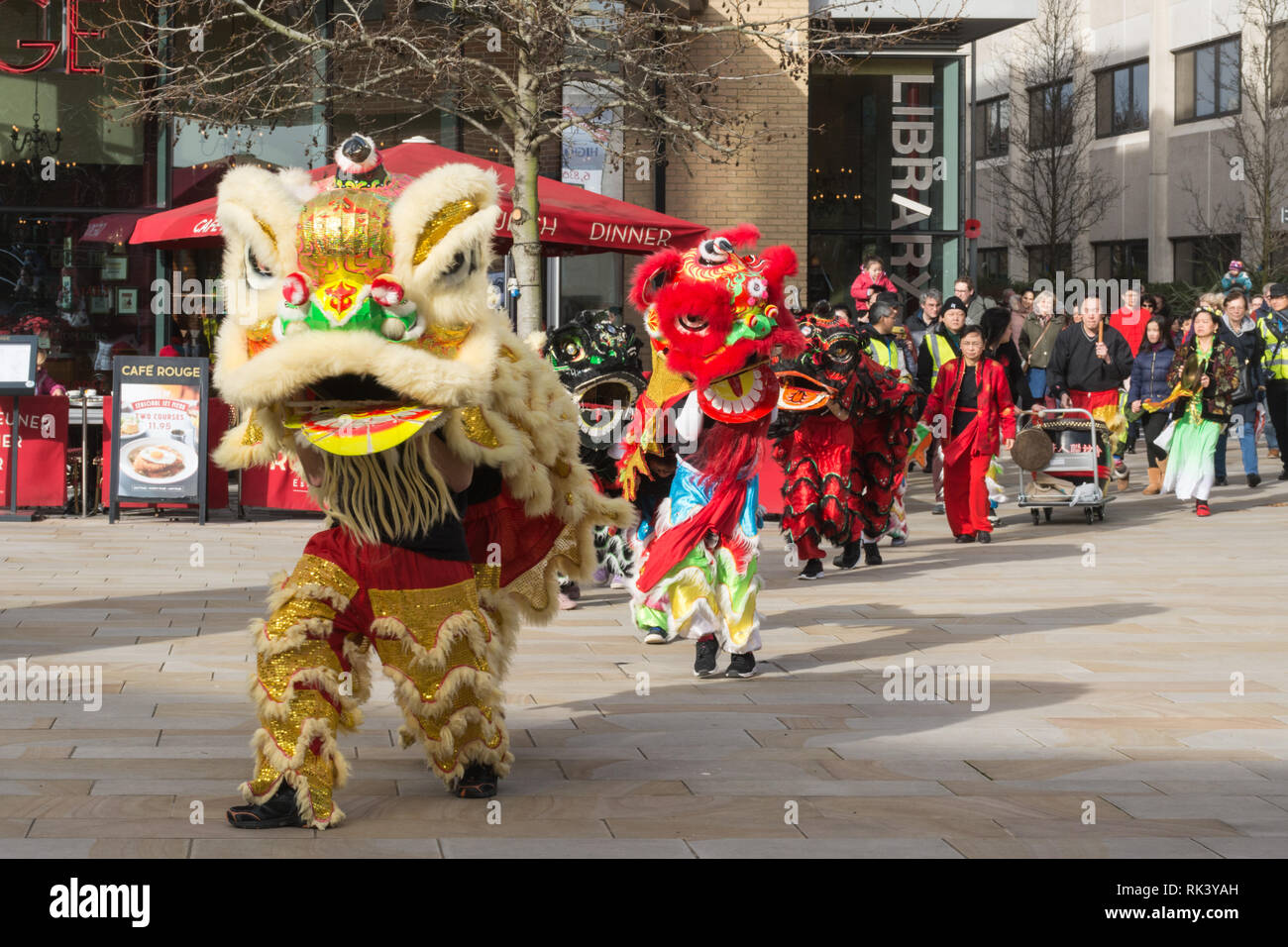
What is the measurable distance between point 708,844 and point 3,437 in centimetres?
1069

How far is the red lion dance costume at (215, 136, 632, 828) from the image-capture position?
5055 mm

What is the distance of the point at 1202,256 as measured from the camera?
124 feet

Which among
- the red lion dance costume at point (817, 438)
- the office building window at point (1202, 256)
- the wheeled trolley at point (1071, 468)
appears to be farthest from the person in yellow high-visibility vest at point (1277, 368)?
the office building window at point (1202, 256)

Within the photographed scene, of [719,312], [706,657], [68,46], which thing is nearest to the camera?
[719,312]

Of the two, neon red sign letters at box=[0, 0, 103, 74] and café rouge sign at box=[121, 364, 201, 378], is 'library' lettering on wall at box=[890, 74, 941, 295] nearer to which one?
neon red sign letters at box=[0, 0, 103, 74]

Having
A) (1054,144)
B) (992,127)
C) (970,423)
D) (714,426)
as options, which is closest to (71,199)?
(970,423)

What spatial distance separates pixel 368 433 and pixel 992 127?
4157 centimetres

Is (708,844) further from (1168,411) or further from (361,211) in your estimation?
(1168,411)

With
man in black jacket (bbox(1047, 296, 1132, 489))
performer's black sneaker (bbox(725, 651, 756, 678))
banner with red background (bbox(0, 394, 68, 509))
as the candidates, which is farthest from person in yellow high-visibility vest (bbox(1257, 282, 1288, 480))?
performer's black sneaker (bbox(725, 651, 756, 678))

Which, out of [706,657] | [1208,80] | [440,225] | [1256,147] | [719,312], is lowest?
[706,657]

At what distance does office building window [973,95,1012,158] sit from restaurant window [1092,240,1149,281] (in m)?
3.56

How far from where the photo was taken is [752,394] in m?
7.80

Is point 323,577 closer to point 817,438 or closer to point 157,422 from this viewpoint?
point 817,438

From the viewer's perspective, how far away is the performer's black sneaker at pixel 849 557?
39.2 feet
